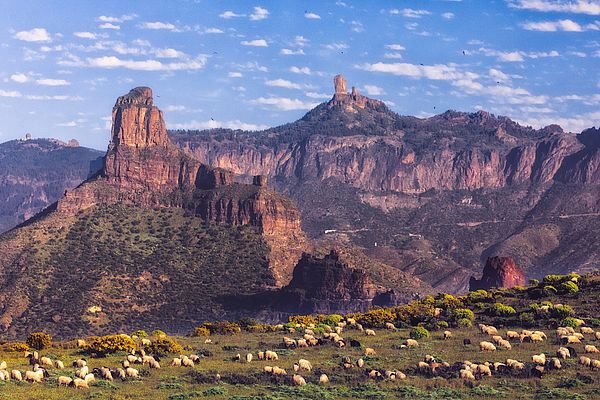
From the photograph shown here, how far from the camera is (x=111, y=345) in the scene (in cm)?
6919

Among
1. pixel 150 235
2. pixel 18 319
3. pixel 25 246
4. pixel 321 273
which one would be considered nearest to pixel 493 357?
pixel 18 319

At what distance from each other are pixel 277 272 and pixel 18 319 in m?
52.8

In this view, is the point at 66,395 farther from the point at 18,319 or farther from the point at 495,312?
the point at 18,319

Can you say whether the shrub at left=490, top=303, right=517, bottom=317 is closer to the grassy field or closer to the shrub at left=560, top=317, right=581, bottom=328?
the shrub at left=560, top=317, right=581, bottom=328

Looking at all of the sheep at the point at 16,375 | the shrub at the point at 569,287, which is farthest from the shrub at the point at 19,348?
the shrub at the point at 569,287

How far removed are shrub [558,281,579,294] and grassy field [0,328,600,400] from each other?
18.4m

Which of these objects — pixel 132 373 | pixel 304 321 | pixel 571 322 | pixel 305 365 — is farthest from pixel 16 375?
pixel 304 321

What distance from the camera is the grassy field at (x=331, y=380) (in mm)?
52062

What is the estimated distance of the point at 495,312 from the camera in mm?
81438

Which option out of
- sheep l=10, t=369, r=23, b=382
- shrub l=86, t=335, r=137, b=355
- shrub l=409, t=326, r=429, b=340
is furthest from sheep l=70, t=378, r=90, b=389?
shrub l=409, t=326, r=429, b=340

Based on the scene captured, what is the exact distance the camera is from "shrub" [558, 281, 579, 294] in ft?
285

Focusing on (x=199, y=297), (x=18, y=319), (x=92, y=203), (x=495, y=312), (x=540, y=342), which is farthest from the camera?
(x=92, y=203)

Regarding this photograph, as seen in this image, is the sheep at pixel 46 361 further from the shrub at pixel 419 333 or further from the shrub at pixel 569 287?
the shrub at pixel 569 287

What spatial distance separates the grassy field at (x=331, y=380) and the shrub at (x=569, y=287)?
18432 millimetres
